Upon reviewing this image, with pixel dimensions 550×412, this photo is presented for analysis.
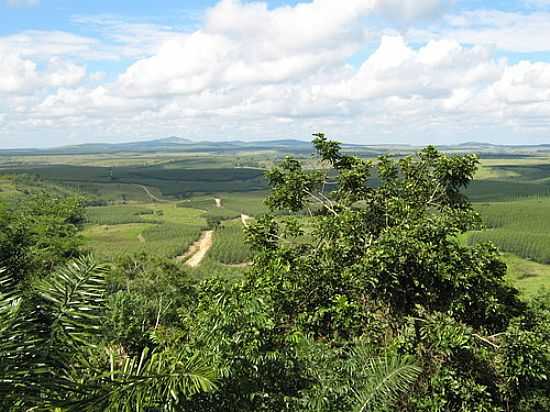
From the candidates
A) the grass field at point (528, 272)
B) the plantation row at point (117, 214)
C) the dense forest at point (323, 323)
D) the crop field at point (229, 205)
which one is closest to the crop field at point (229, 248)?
the crop field at point (229, 205)

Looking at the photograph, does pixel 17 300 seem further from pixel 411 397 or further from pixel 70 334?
pixel 411 397

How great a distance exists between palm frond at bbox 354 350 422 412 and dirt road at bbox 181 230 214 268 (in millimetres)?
87887

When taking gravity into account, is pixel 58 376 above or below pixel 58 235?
above

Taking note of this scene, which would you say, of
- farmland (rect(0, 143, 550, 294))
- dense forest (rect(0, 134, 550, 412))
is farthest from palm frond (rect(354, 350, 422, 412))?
farmland (rect(0, 143, 550, 294))

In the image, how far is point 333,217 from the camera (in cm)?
1308

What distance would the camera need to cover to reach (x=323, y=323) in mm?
11805

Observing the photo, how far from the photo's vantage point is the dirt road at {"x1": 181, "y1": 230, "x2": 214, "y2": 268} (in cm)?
9983

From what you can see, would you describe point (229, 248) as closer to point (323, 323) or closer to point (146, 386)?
point (323, 323)

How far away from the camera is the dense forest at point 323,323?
165 inches

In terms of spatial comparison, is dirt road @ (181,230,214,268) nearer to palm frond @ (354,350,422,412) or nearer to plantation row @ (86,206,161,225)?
plantation row @ (86,206,161,225)

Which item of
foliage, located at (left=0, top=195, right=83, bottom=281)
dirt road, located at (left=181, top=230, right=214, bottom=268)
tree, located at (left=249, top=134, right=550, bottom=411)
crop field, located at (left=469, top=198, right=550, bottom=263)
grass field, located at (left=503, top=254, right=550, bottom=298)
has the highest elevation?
tree, located at (left=249, top=134, right=550, bottom=411)

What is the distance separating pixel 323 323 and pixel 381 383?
20.3 ft

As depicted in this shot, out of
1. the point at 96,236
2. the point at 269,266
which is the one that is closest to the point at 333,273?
the point at 269,266

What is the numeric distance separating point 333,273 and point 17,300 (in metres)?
8.81
